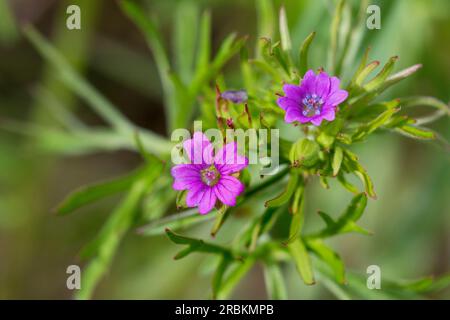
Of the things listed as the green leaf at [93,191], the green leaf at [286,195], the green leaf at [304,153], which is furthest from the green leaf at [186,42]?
the green leaf at [304,153]

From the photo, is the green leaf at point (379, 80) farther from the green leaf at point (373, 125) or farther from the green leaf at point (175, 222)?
the green leaf at point (175, 222)

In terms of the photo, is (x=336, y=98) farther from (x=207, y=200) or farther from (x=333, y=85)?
(x=207, y=200)

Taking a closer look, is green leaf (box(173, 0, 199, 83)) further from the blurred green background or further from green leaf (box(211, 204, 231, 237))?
green leaf (box(211, 204, 231, 237))

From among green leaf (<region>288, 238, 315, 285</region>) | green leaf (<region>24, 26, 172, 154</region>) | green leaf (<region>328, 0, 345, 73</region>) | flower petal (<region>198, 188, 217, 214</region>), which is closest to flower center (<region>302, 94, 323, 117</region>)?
flower petal (<region>198, 188, 217, 214</region>)

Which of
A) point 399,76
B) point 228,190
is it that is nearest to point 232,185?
point 228,190

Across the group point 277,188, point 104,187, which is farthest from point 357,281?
point 104,187
